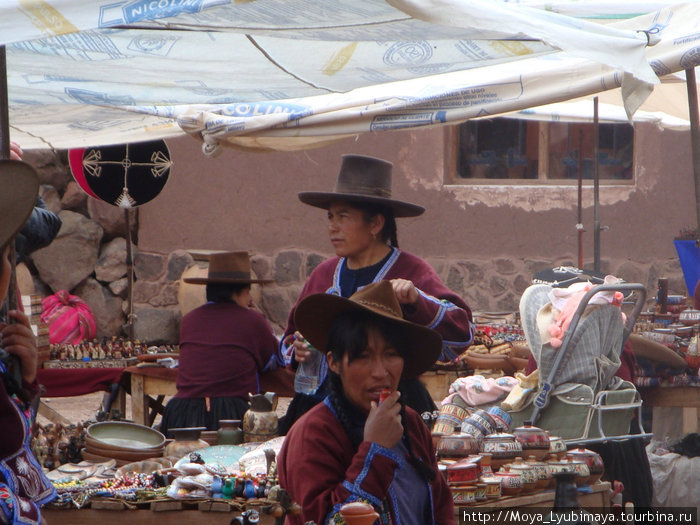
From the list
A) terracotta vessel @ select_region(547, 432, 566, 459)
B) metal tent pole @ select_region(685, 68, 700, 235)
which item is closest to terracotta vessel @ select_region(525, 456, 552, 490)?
terracotta vessel @ select_region(547, 432, 566, 459)

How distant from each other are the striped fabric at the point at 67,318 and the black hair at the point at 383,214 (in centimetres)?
557

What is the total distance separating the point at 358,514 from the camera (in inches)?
92.5

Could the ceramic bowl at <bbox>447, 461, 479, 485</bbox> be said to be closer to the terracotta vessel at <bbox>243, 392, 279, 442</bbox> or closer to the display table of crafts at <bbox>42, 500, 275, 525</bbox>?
the display table of crafts at <bbox>42, 500, 275, 525</bbox>

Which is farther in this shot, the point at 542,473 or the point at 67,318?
the point at 67,318

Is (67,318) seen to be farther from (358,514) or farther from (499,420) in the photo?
(358,514)

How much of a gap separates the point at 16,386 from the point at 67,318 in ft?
23.0

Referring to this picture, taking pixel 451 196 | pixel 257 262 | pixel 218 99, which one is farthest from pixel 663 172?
pixel 218 99

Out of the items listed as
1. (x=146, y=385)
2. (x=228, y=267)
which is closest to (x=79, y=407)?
(x=146, y=385)

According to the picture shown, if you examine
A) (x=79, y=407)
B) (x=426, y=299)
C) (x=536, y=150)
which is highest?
(x=536, y=150)

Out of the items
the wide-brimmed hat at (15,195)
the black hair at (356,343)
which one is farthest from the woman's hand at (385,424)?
the wide-brimmed hat at (15,195)

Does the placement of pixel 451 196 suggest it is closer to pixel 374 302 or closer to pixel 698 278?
pixel 698 278

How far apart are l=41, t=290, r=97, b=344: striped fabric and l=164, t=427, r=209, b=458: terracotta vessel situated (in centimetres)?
506

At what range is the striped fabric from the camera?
9188 millimetres

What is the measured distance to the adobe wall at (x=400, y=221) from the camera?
1048 centimetres
